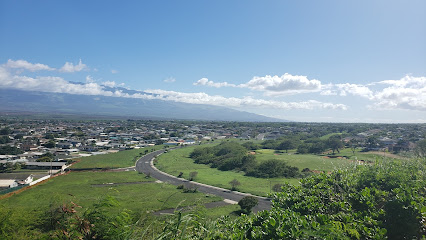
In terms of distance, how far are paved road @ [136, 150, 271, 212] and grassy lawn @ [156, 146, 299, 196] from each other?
1.35 meters

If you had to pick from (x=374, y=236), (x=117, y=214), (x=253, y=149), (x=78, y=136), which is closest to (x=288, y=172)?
(x=253, y=149)

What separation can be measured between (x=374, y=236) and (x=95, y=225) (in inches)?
243

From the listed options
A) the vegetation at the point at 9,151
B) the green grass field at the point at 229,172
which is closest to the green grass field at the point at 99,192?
the green grass field at the point at 229,172

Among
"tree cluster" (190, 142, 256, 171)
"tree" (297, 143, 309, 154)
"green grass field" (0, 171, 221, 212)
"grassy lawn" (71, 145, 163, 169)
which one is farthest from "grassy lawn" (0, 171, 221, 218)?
"tree" (297, 143, 309, 154)

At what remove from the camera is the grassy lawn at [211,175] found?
111 feet

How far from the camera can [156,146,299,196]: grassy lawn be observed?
3394cm

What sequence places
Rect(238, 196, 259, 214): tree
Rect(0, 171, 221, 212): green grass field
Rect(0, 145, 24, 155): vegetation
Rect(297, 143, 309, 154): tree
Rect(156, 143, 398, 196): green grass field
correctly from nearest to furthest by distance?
Rect(238, 196, 259, 214): tree < Rect(0, 171, 221, 212): green grass field < Rect(156, 143, 398, 196): green grass field < Rect(0, 145, 24, 155): vegetation < Rect(297, 143, 309, 154): tree

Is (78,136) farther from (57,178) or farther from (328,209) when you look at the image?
(328,209)

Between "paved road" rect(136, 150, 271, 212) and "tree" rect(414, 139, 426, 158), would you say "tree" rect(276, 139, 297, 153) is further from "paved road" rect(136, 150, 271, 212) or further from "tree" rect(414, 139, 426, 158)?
"paved road" rect(136, 150, 271, 212)

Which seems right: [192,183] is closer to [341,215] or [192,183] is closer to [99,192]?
[99,192]

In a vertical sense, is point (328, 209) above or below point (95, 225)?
below

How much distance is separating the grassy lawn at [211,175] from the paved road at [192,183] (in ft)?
4.45

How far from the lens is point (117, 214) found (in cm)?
467

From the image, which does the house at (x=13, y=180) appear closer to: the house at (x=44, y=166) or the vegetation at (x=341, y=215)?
the house at (x=44, y=166)
